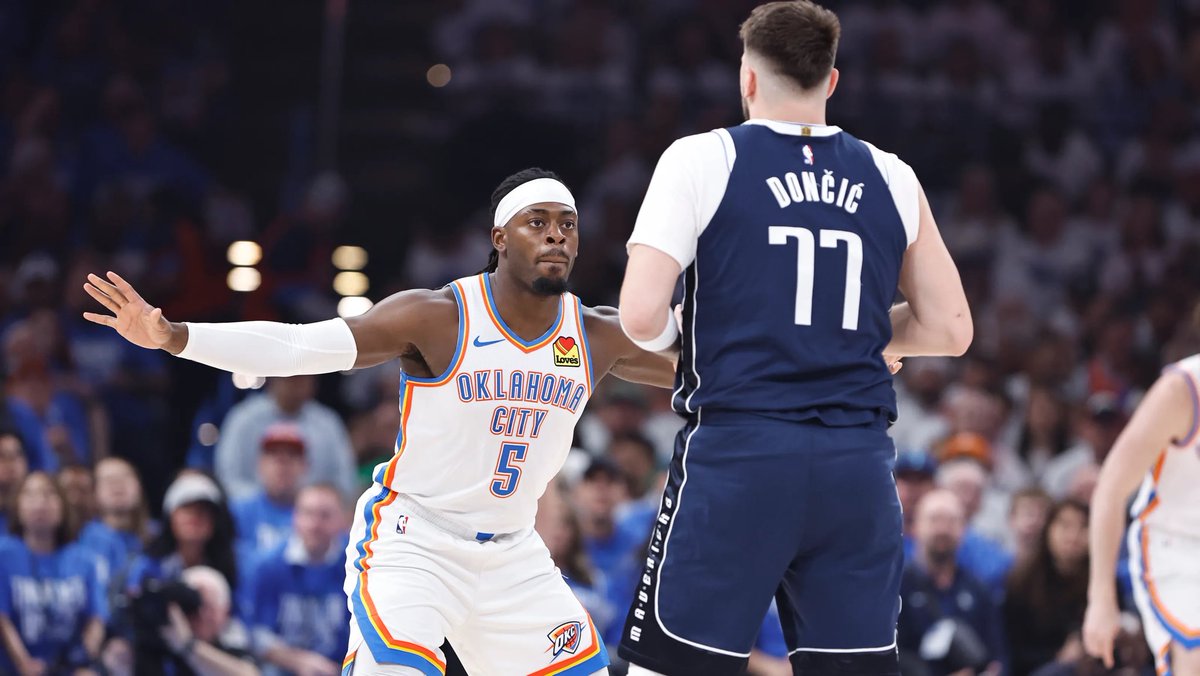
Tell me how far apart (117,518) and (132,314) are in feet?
15.1

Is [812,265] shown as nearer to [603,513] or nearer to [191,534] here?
[191,534]

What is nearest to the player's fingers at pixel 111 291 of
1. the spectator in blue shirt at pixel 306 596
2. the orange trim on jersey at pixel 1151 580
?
the orange trim on jersey at pixel 1151 580

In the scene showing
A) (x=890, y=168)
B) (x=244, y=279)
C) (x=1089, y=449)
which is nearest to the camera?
(x=890, y=168)

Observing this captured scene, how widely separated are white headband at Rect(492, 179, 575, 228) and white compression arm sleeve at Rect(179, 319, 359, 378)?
0.73m

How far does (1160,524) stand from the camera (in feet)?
18.6

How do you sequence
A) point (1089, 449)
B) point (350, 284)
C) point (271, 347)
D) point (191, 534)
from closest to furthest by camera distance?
1. point (271, 347)
2. point (191, 534)
3. point (1089, 449)
4. point (350, 284)

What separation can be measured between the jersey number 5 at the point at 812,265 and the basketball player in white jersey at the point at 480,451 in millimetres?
1510

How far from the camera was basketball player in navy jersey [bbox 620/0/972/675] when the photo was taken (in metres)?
3.99

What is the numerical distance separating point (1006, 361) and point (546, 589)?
768 cm

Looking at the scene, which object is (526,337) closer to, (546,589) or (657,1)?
(546,589)

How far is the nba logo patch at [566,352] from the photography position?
215 inches

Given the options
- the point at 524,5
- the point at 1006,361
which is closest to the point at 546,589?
the point at 1006,361

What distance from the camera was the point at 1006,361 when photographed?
485 inches

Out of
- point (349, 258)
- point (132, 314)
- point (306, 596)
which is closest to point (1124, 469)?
point (132, 314)
